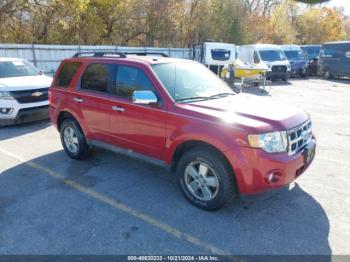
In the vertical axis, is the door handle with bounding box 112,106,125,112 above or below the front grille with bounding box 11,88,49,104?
above

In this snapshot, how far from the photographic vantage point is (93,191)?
4.25 metres

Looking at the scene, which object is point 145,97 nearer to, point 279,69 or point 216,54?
point 216,54

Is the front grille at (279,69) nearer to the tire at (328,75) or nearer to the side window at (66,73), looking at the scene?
the tire at (328,75)

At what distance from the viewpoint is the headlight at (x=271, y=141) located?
321 cm

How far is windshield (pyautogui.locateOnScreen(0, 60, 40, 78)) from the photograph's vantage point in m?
8.45

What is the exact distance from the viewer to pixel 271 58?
57.8 feet

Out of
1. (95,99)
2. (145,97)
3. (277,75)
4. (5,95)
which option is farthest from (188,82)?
(277,75)

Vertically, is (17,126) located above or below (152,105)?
below

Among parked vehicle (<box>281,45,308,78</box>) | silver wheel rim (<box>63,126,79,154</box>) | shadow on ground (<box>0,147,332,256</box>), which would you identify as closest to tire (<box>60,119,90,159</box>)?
silver wheel rim (<box>63,126,79,154</box>)

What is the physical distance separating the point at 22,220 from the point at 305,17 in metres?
44.1

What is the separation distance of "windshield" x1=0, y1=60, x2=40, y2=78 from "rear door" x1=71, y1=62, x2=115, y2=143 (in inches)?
178

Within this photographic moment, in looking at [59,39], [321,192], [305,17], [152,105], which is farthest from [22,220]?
[305,17]

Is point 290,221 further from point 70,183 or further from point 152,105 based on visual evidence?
point 70,183

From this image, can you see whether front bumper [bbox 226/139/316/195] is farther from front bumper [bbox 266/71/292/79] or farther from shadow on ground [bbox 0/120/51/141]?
front bumper [bbox 266/71/292/79]
